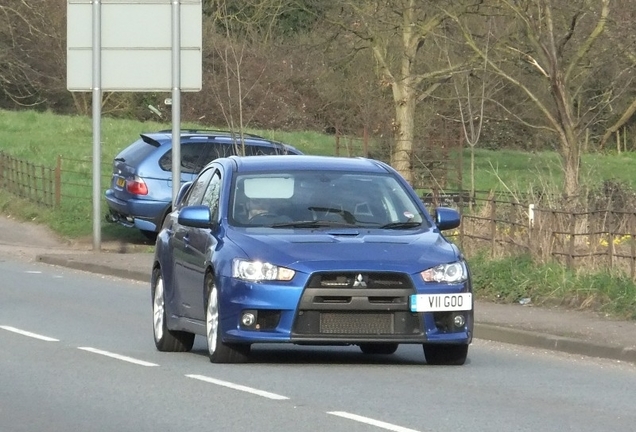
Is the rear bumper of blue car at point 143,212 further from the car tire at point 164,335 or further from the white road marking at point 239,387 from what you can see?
the white road marking at point 239,387

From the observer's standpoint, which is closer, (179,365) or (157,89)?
(179,365)

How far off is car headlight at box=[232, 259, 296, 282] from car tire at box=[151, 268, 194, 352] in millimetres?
1904

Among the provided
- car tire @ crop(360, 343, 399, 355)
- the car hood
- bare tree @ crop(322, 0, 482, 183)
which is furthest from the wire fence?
the car hood

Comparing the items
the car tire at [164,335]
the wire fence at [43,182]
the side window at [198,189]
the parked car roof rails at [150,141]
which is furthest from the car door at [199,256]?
the wire fence at [43,182]

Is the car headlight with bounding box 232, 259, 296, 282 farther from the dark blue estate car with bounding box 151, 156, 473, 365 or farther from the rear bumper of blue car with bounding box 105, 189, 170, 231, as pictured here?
the rear bumper of blue car with bounding box 105, 189, 170, 231

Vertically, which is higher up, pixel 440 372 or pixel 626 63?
pixel 626 63

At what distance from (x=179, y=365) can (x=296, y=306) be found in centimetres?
135

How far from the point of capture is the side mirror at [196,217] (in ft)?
40.1

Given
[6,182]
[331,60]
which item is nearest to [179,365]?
[6,182]

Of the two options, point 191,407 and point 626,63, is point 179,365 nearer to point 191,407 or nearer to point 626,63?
point 191,407

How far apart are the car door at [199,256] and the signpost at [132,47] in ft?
44.0

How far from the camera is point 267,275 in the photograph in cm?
1140

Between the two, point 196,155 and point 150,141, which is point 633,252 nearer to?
point 196,155

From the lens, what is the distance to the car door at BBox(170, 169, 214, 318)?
12688 mm
